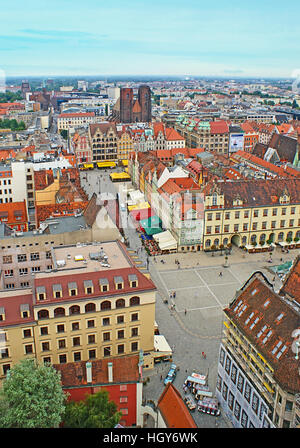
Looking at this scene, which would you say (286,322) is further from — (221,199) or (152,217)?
(152,217)

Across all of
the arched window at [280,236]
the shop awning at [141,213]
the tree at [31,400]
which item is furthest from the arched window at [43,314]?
the arched window at [280,236]

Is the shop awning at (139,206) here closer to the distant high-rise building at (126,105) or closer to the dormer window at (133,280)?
the dormer window at (133,280)

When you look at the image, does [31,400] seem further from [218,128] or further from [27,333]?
[218,128]

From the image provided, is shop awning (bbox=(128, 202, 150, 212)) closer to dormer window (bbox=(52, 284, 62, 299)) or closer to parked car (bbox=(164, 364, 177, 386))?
parked car (bbox=(164, 364, 177, 386))

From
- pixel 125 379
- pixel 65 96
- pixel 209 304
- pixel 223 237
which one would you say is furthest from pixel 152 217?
pixel 65 96

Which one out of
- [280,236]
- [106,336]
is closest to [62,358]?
[106,336]

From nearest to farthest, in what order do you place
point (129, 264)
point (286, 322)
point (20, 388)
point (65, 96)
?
1. point (20, 388)
2. point (286, 322)
3. point (129, 264)
4. point (65, 96)

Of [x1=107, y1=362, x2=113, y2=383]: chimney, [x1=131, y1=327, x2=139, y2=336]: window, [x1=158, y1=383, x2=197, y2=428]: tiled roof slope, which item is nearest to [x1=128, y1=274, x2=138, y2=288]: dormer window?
[x1=131, y1=327, x2=139, y2=336]: window
